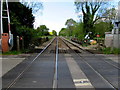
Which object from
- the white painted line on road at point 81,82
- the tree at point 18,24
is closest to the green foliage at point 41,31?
the tree at point 18,24

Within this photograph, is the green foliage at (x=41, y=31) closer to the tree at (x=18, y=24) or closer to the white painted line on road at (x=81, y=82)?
the tree at (x=18, y=24)

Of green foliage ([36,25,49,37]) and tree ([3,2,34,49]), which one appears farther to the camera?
green foliage ([36,25,49,37])

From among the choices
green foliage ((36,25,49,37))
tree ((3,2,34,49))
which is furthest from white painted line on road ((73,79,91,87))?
green foliage ((36,25,49,37))

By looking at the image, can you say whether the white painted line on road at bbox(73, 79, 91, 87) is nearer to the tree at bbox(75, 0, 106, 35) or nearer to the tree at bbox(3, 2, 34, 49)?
the tree at bbox(3, 2, 34, 49)

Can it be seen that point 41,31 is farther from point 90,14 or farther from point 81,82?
point 81,82

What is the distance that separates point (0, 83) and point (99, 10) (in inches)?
1573

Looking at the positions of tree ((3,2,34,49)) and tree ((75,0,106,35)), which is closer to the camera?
tree ((3,2,34,49))

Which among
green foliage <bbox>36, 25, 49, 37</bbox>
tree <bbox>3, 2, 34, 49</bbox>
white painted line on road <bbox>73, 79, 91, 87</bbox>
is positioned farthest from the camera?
green foliage <bbox>36, 25, 49, 37</bbox>

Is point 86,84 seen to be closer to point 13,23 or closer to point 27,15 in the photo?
point 13,23

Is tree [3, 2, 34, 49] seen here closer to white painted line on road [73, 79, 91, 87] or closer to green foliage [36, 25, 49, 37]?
green foliage [36, 25, 49, 37]

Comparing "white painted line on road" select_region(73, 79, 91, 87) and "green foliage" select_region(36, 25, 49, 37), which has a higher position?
"green foliage" select_region(36, 25, 49, 37)

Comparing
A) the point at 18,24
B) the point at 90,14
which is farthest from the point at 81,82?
the point at 90,14

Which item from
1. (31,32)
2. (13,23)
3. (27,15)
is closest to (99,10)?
(27,15)

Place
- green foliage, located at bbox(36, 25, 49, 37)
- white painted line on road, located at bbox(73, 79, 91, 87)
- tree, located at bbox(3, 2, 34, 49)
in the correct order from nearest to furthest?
white painted line on road, located at bbox(73, 79, 91, 87), tree, located at bbox(3, 2, 34, 49), green foliage, located at bbox(36, 25, 49, 37)
